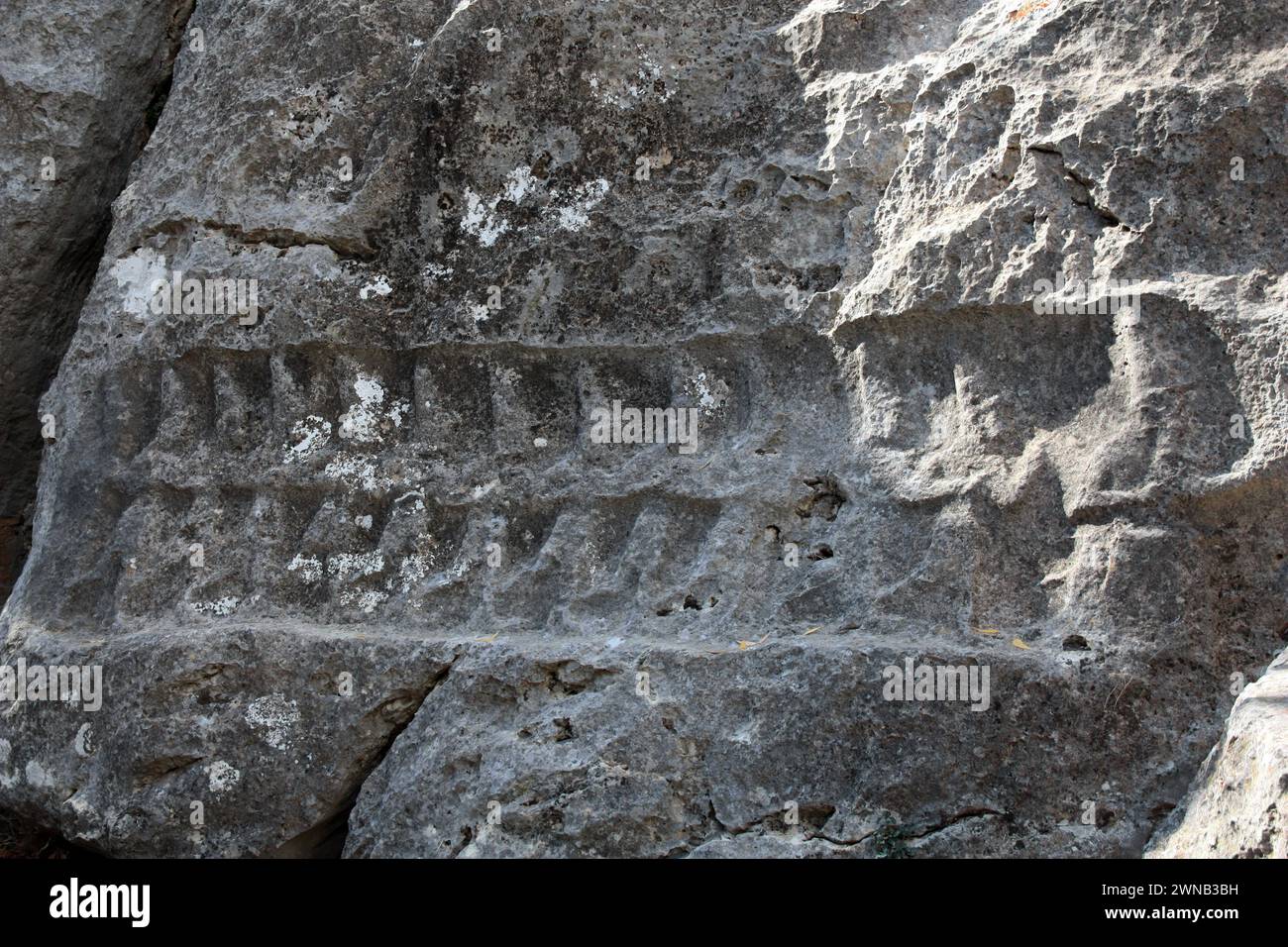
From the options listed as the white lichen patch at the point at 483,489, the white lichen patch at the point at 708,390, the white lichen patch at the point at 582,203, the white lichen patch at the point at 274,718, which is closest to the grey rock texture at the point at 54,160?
the white lichen patch at the point at 274,718

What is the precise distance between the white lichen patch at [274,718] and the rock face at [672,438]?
10 millimetres

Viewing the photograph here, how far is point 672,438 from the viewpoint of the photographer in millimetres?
3600

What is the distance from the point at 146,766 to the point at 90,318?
4.36 feet

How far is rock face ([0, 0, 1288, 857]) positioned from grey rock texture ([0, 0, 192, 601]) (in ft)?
1.11

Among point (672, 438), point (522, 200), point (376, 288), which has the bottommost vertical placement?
point (672, 438)

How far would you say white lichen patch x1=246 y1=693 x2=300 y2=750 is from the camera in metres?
3.55

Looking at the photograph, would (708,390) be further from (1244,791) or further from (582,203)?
(1244,791)

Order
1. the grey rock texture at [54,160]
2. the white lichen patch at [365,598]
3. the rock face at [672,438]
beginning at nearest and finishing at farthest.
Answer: the rock face at [672,438]
the white lichen patch at [365,598]
the grey rock texture at [54,160]

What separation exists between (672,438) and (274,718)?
1.21 metres

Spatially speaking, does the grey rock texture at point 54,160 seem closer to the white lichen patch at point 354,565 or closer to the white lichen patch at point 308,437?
the white lichen patch at point 308,437

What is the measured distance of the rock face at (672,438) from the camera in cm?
311

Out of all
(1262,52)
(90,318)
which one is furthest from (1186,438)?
(90,318)

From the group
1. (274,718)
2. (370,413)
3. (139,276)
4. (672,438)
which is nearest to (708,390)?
(672,438)

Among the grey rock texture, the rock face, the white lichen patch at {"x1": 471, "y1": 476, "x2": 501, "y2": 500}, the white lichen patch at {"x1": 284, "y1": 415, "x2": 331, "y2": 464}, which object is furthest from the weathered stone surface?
the grey rock texture
